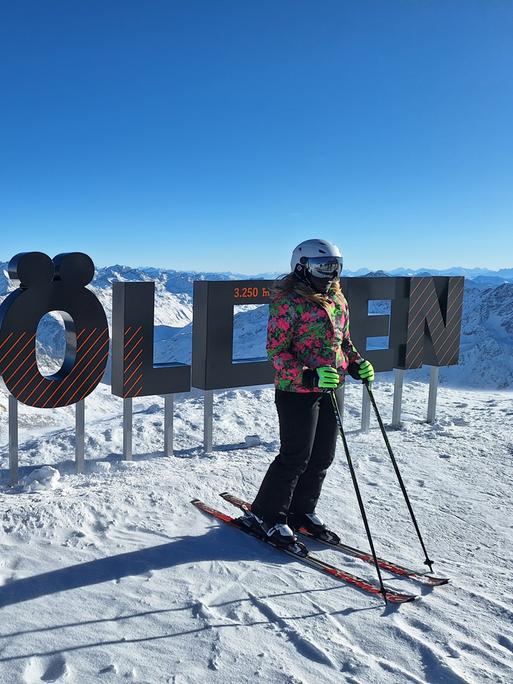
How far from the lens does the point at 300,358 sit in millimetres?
4547

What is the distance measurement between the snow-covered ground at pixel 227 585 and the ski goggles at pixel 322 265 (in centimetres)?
207

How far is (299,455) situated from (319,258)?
1422 millimetres

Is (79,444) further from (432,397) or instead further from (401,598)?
(432,397)

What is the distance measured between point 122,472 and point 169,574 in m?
2.92

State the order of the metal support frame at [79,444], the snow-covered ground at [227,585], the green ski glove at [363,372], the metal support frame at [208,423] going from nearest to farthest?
the snow-covered ground at [227,585]
the green ski glove at [363,372]
the metal support frame at [79,444]
the metal support frame at [208,423]

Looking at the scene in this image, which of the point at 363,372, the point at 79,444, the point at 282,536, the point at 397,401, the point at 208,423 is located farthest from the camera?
the point at 397,401

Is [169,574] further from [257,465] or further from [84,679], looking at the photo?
[257,465]

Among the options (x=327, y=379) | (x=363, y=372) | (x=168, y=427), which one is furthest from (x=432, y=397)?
(x=327, y=379)

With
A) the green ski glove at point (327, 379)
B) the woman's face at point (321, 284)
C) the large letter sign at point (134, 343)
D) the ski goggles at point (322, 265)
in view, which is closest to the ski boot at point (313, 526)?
the green ski glove at point (327, 379)

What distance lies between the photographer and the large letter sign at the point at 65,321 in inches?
246

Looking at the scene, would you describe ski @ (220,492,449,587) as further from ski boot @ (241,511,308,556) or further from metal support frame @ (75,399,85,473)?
metal support frame @ (75,399,85,473)

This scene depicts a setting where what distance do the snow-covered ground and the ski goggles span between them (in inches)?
81.6

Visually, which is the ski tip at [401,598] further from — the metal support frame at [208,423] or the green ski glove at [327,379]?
the metal support frame at [208,423]

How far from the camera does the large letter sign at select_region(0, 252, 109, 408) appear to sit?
20.5 ft
